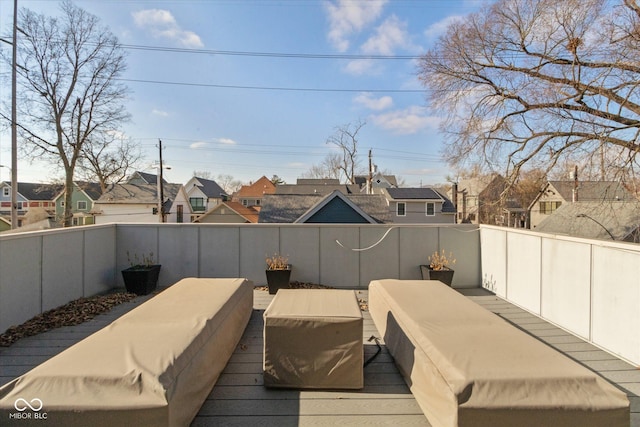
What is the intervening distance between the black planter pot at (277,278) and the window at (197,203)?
27092 millimetres

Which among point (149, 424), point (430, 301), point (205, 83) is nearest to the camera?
point (149, 424)

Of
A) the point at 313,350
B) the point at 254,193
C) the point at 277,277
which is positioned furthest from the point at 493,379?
the point at 254,193

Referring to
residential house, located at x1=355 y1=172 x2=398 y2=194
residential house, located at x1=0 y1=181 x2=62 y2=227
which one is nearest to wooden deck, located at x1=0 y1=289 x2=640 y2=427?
residential house, located at x1=355 y1=172 x2=398 y2=194

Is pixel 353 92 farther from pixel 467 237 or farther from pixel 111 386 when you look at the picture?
pixel 111 386

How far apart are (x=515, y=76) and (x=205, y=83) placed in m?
10.8

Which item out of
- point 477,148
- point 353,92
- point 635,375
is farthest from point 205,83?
point 635,375

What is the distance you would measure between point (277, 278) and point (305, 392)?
275 cm

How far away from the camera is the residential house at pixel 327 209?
12375mm

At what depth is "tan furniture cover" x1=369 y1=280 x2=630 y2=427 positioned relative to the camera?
1.53m

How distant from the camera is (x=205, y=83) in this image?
12.7 m

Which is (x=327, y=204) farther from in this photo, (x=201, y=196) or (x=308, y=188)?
(x=201, y=196)

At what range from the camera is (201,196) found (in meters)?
30.6

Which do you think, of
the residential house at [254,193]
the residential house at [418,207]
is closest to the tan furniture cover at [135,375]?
the residential house at [418,207]

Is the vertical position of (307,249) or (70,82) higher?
(70,82)
